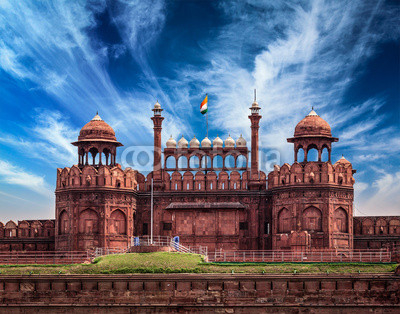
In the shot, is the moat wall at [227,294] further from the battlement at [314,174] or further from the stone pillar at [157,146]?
the stone pillar at [157,146]

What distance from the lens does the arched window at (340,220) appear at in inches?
2697

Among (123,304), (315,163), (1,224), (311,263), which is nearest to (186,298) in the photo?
(123,304)

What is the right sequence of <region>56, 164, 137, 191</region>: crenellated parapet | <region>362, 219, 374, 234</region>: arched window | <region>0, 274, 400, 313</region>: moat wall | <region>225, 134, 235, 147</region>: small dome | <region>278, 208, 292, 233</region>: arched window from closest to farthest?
<region>0, 274, 400, 313</region>: moat wall → <region>278, 208, 292, 233</region>: arched window → <region>56, 164, 137, 191</region>: crenellated parapet → <region>362, 219, 374, 234</region>: arched window → <region>225, 134, 235, 147</region>: small dome

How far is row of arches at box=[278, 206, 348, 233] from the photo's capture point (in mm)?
68000

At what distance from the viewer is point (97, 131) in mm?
73875

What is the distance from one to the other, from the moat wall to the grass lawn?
1334 millimetres

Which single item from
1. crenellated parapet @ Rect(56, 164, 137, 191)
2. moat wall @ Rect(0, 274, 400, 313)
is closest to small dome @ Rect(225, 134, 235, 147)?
crenellated parapet @ Rect(56, 164, 137, 191)

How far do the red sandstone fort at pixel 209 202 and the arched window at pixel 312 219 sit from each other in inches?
3.6

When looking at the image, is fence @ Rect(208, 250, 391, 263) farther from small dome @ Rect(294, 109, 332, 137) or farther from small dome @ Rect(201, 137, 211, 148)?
small dome @ Rect(201, 137, 211, 148)

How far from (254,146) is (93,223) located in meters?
17.6

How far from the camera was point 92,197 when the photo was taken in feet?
230

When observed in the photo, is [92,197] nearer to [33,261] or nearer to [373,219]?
[33,261]

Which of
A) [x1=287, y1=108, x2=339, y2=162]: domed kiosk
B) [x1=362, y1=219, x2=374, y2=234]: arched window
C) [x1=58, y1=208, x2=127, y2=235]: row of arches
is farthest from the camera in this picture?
[x1=362, y1=219, x2=374, y2=234]: arched window

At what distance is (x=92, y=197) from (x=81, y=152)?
618cm
